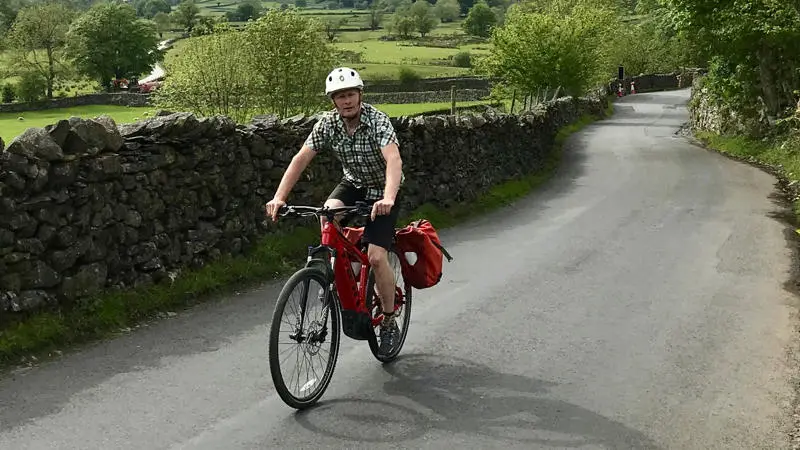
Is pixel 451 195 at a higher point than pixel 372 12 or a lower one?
lower

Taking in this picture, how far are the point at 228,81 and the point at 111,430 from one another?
4847cm

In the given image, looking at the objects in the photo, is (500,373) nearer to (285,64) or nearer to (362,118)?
(362,118)

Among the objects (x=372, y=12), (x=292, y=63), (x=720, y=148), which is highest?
(x=372, y=12)

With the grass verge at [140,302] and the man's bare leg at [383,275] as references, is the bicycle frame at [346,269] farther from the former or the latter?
the grass verge at [140,302]

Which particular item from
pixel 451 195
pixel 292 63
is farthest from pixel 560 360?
pixel 292 63

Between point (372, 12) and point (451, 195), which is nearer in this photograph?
point (451, 195)

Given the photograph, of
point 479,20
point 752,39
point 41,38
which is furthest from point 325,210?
point 479,20

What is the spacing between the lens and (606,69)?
7025cm

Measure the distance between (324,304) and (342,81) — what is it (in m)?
1.51

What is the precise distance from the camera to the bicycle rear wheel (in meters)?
5.30

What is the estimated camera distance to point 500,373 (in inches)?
257

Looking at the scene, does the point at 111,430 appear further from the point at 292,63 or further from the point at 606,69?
the point at 606,69

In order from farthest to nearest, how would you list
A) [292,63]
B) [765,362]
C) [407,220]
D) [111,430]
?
[292,63], [407,220], [765,362], [111,430]

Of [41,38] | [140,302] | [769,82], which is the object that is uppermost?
[41,38]
